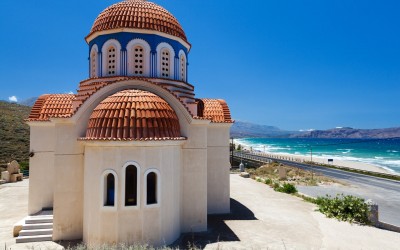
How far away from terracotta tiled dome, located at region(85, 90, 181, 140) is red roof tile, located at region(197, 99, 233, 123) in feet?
11.6

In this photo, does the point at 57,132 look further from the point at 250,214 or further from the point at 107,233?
the point at 250,214

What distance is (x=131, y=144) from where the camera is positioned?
8.94 meters

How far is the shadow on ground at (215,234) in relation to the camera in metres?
9.73

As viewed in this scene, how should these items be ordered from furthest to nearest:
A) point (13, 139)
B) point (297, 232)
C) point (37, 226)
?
point (13, 139), point (297, 232), point (37, 226)

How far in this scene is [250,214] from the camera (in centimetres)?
1340

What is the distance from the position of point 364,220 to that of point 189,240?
8.13m

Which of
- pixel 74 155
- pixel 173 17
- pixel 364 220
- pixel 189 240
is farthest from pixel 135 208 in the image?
pixel 364 220

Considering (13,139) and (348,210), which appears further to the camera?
(13,139)

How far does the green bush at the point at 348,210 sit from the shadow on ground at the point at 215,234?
12.5 feet

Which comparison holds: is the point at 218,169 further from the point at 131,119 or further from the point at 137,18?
the point at 137,18

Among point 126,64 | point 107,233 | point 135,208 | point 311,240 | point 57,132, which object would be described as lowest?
point 311,240

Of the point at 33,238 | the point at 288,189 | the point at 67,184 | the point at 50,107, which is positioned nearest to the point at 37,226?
Answer: the point at 33,238

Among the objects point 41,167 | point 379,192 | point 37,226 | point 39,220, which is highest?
point 41,167

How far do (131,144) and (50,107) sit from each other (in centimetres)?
578
